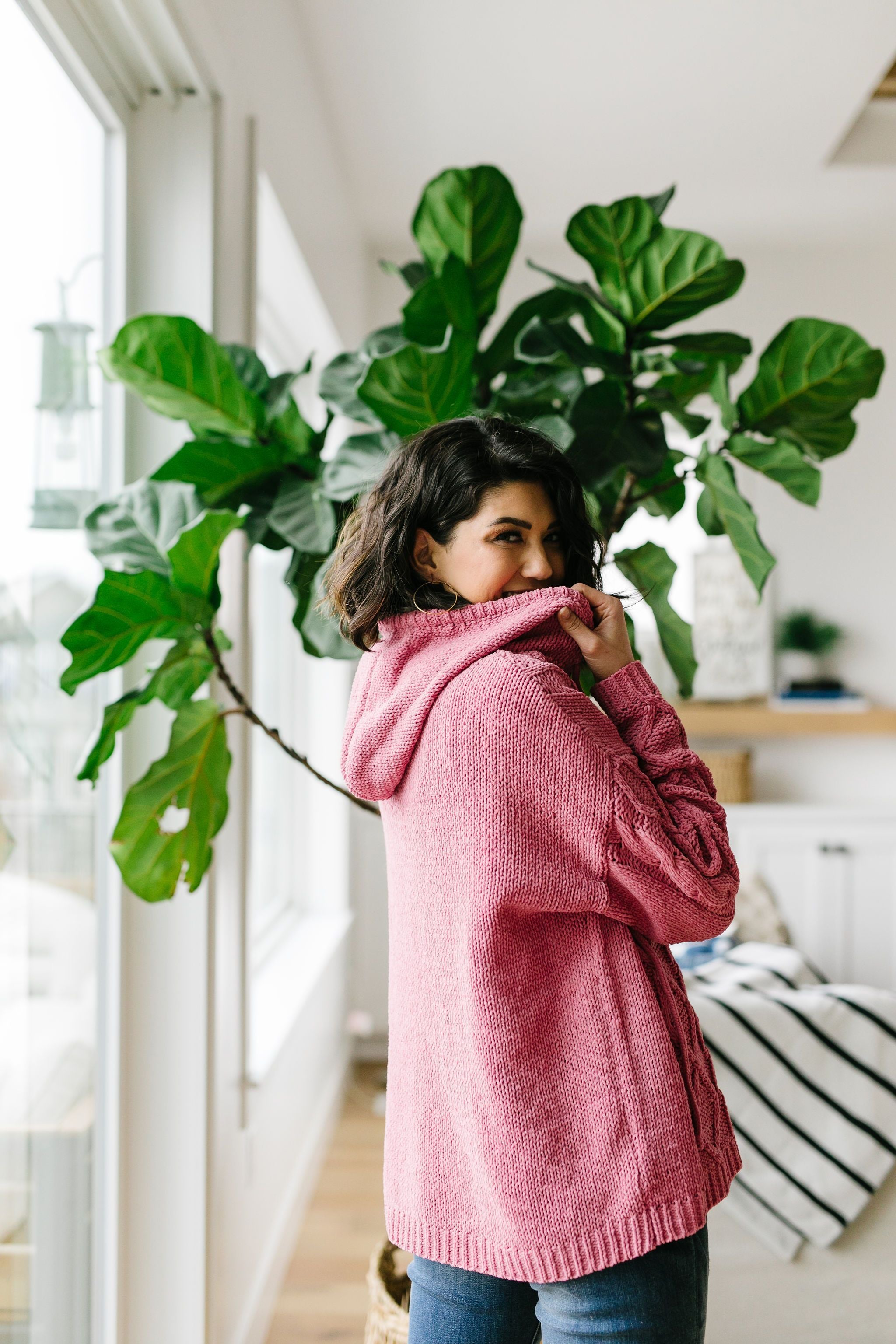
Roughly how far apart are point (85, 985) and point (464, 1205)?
69cm

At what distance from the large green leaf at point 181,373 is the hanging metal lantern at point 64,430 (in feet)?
0.48

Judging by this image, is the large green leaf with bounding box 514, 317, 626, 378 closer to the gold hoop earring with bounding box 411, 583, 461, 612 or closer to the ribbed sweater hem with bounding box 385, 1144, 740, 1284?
the gold hoop earring with bounding box 411, 583, 461, 612

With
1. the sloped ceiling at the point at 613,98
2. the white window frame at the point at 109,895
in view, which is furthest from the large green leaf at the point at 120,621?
the sloped ceiling at the point at 613,98

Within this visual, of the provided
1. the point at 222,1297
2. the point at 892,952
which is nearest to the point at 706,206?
the point at 892,952

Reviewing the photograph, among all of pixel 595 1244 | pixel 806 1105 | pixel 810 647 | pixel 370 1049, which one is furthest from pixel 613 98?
pixel 370 1049

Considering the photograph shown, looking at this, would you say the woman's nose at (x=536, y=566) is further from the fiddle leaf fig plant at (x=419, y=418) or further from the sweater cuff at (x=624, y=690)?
the fiddle leaf fig plant at (x=419, y=418)

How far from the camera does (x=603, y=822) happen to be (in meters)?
0.82

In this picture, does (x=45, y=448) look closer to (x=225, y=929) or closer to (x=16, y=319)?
(x=16, y=319)

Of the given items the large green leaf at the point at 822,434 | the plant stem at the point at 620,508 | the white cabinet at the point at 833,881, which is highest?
the large green leaf at the point at 822,434

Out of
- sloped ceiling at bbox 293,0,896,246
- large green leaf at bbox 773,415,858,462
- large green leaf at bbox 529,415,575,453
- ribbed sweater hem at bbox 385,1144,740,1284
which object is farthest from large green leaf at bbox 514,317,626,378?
sloped ceiling at bbox 293,0,896,246

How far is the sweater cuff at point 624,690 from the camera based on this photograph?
0.92m

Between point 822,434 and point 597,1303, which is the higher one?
point 822,434

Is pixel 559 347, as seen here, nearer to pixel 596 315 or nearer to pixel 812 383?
pixel 596 315

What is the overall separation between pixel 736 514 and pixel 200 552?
610mm
